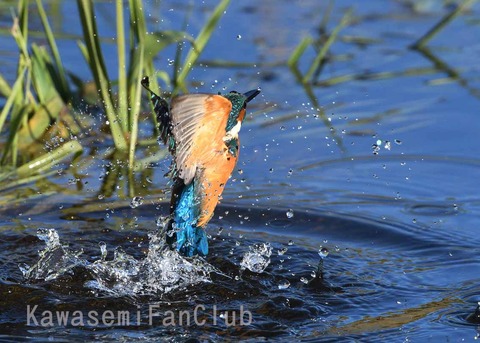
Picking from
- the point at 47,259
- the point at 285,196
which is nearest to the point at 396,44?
the point at 285,196

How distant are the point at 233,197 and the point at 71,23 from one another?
8.25ft

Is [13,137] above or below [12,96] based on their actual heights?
below

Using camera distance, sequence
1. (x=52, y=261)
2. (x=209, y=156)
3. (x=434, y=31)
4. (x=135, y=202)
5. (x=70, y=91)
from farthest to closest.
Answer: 1. (x=434, y=31)
2. (x=70, y=91)
3. (x=135, y=202)
4. (x=52, y=261)
5. (x=209, y=156)

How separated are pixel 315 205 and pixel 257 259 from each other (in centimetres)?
66

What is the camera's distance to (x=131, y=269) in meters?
4.00

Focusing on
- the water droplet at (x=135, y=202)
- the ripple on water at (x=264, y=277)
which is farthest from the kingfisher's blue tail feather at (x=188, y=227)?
the water droplet at (x=135, y=202)

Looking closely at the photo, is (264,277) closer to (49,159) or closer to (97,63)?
(49,159)

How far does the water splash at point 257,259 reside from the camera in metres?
4.02

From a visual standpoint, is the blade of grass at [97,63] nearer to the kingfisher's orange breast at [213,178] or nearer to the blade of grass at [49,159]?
the blade of grass at [49,159]

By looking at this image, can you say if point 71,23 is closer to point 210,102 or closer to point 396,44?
point 396,44

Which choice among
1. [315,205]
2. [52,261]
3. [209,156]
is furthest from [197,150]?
[315,205]

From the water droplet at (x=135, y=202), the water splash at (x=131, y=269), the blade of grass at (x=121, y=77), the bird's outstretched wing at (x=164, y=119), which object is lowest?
the water splash at (x=131, y=269)

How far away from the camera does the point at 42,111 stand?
5207 millimetres

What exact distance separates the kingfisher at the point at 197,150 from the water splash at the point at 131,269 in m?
0.09
